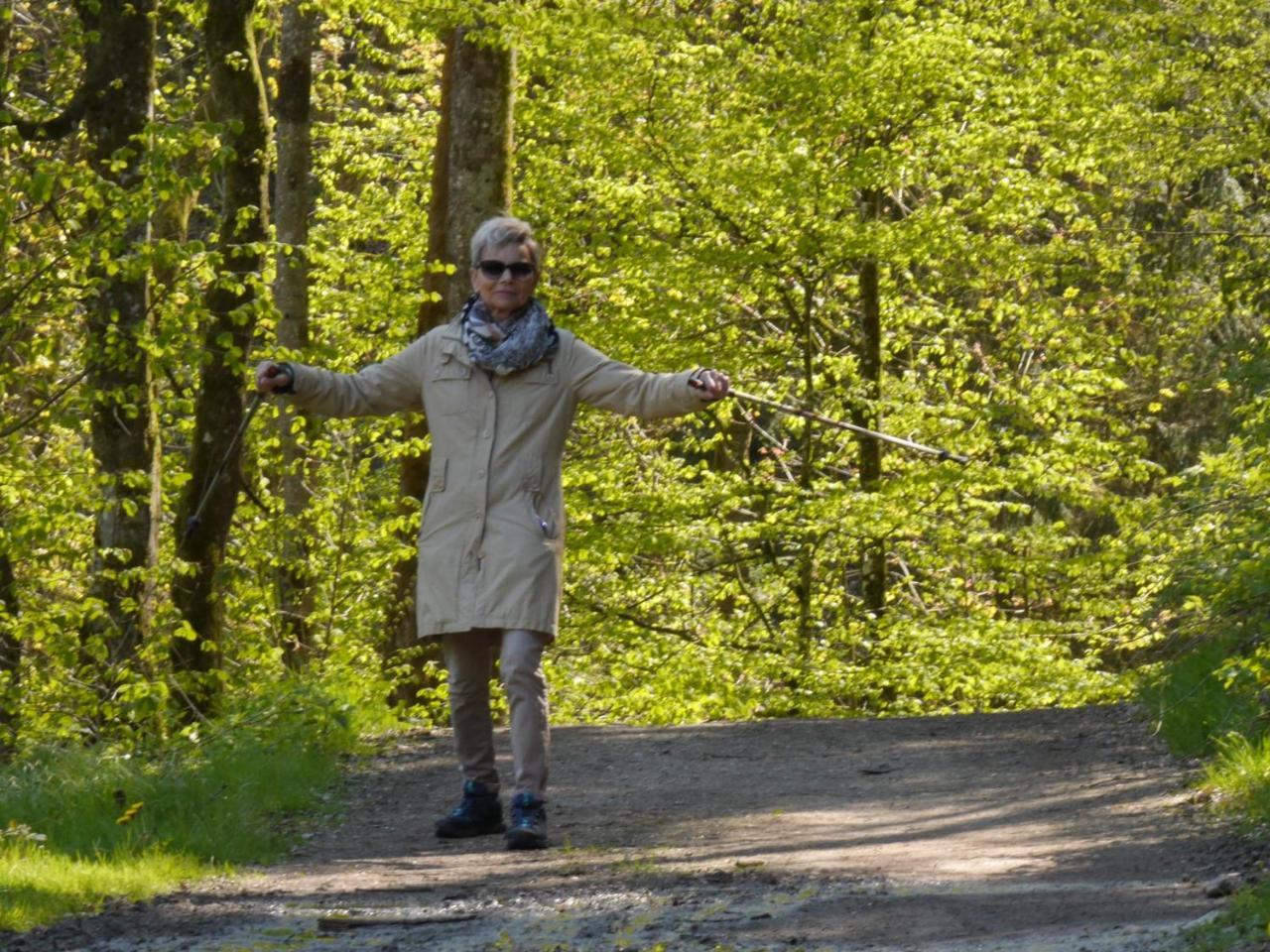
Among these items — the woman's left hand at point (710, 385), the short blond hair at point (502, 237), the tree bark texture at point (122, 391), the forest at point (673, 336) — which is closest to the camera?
the woman's left hand at point (710, 385)

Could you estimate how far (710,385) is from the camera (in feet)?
22.3

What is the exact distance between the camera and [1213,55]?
17234 mm

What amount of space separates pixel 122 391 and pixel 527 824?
441 centimetres

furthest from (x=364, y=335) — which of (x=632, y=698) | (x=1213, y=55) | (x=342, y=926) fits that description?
(x=342, y=926)

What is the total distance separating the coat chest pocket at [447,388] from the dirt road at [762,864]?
1612 millimetres

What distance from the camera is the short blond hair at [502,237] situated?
23.5 ft

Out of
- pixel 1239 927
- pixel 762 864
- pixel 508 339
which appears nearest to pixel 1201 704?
pixel 762 864

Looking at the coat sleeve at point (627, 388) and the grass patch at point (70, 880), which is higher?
the coat sleeve at point (627, 388)

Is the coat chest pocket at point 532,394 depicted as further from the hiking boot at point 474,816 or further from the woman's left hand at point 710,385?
the hiking boot at point 474,816

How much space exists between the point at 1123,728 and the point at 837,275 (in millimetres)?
9977

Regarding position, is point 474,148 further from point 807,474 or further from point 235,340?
point 807,474

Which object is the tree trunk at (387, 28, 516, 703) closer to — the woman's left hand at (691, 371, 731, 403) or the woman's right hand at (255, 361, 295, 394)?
the woman's right hand at (255, 361, 295, 394)

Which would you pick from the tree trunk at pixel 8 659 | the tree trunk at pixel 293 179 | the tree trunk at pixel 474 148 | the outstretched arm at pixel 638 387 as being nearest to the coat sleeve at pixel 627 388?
the outstretched arm at pixel 638 387

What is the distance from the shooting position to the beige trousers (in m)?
7.12
